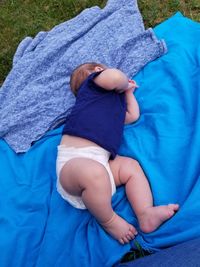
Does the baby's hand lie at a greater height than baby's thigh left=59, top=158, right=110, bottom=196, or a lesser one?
greater

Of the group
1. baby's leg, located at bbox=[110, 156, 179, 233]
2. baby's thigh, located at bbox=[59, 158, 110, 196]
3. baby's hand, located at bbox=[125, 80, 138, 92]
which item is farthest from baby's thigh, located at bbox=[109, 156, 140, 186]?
baby's hand, located at bbox=[125, 80, 138, 92]

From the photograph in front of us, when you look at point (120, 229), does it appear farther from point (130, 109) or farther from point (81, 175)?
point (130, 109)

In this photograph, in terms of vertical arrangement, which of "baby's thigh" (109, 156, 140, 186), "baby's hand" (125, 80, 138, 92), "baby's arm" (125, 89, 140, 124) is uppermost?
"baby's hand" (125, 80, 138, 92)

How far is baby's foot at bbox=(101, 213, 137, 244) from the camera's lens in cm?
225

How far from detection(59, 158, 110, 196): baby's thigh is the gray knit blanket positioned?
550 mm

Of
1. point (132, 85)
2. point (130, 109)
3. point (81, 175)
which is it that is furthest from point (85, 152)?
point (132, 85)

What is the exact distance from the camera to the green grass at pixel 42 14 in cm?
355

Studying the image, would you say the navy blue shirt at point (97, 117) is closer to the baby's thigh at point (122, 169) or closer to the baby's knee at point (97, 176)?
the baby's thigh at point (122, 169)

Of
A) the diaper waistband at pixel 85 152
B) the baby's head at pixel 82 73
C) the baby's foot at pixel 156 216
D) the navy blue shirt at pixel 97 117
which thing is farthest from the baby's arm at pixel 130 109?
the baby's foot at pixel 156 216

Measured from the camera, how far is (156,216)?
7.38 ft

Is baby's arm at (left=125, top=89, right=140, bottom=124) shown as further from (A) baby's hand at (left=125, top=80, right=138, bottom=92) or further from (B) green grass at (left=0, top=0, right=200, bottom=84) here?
(B) green grass at (left=0, top=0, right=200, bottom=84)

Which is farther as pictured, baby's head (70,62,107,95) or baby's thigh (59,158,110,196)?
baby's head (70,62,107,95)

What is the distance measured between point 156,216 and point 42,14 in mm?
2215

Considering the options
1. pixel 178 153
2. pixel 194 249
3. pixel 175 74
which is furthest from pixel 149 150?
pixel 194 249
